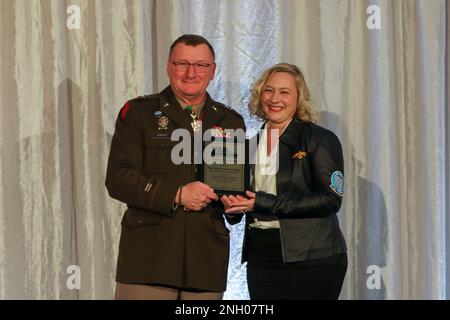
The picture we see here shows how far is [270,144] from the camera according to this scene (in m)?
2.50

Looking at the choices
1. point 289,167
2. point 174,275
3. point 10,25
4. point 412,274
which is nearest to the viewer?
point 174,275

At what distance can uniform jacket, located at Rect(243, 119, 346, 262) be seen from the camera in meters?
2.36

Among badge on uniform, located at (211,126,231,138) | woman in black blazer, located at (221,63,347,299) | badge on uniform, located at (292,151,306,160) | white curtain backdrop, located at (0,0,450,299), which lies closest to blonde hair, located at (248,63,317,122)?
woman in black blazer, located at (221,63,347,299)

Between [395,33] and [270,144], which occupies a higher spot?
[395,33]

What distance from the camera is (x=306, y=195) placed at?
2.38 meters

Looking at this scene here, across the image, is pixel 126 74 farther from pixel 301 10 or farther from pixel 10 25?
pixel 301 10

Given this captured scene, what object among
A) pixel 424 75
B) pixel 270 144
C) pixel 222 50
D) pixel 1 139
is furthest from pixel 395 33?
pixel 1 139

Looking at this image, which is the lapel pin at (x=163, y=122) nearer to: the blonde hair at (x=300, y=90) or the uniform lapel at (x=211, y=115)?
the uniform lapel at (x=211, y=115)

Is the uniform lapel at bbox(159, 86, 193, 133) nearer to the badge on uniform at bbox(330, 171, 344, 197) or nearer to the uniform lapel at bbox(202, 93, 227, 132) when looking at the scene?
the uniform lapel at bbox(202, 93, 227, 132)

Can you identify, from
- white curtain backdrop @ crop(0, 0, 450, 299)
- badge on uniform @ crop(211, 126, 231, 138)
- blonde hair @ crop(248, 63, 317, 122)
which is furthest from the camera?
white curtain backdrop @ crop(0, 0, 450, 299)

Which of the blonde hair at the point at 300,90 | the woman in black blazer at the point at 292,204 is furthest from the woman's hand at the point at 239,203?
the blonde hair at the point at 300,90

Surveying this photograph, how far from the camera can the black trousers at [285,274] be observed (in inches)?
94.0

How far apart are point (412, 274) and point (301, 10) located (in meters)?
1.26

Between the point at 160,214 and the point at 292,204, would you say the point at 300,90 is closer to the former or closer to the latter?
the point at 292,204
